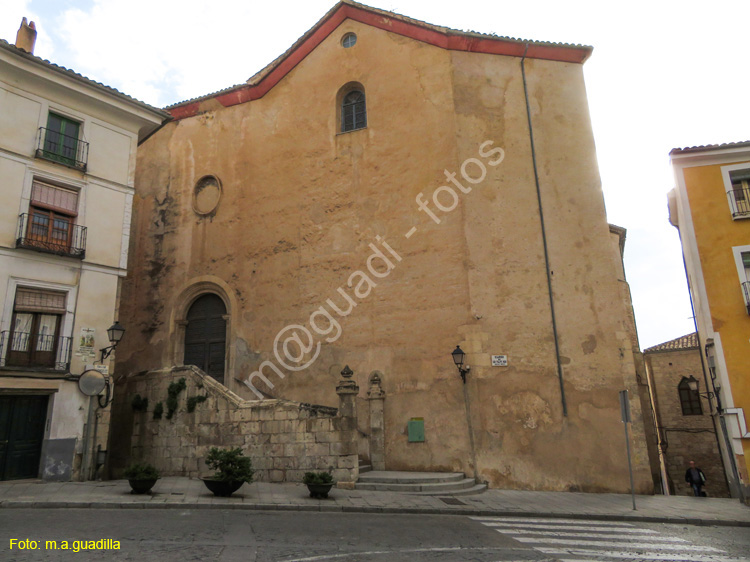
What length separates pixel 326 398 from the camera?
16.1 meters

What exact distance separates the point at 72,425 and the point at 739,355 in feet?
55.0

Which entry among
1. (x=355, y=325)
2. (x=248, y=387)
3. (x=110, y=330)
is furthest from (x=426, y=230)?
(x=110, y=330)

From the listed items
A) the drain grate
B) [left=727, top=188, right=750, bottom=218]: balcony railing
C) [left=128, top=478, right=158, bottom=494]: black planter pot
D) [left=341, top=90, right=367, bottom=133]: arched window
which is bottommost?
the drain grate

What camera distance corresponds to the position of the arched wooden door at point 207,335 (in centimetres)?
1842

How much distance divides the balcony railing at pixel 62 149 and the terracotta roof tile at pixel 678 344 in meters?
26.5

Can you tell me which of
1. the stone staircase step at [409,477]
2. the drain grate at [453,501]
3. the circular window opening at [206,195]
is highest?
the circular window opening at [206,195]

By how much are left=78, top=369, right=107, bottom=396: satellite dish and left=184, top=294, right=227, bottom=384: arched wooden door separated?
4.92 meters

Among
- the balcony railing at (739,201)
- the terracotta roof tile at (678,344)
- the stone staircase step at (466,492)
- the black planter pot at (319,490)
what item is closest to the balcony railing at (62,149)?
the black planter pot at (319,490)

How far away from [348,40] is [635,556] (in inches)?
675

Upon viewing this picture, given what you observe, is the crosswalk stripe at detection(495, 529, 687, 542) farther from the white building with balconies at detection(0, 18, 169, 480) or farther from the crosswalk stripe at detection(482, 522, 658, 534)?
the white building with balconies at detection(0, 18, 169, 480)

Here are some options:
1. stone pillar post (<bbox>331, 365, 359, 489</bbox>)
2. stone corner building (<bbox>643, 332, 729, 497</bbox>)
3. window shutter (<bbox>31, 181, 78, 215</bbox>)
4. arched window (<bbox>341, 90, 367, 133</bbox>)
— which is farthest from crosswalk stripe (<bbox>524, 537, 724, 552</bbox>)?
stone corner building (<bbox>643, 332, 729, 497</bbox>)

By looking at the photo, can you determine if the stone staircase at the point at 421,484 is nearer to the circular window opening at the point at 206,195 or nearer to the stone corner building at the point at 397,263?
the stone corner building at the point at 397,263

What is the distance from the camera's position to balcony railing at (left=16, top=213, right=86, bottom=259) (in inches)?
521

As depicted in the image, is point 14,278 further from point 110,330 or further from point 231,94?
point 231,94
